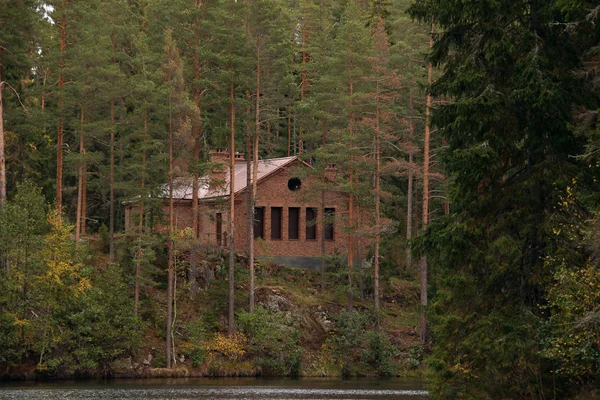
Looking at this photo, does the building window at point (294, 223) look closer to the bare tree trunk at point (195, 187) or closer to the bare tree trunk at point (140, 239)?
the bare tree trunk at point (195, 187)

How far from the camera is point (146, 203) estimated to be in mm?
48125

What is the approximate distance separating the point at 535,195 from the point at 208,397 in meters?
16.6

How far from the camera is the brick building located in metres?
53.1

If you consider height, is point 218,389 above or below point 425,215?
below

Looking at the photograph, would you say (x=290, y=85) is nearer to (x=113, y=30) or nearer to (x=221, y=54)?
(x=221, y=54)

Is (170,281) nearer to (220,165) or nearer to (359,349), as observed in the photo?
(220,165)

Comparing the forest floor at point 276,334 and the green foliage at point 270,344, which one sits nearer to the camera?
the forest floor at point 276,334

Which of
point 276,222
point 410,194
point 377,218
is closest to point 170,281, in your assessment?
point 377,218

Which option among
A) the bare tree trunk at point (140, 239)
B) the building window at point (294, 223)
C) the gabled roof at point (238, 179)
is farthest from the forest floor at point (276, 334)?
the gabled roof at point (238, 179)

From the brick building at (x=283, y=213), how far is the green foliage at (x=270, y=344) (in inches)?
261

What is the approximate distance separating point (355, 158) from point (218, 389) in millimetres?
17715

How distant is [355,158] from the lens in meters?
51.0

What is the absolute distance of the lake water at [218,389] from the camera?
33906 millimetres

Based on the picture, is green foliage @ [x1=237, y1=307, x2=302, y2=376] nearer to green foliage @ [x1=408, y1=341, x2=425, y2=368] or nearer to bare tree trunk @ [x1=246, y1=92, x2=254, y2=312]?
bare tree trunk @ [x1=246, y1=92, x2=254, y2=312]
